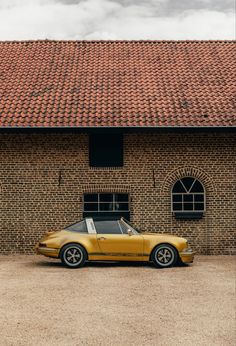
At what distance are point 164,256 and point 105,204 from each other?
4.22 metres

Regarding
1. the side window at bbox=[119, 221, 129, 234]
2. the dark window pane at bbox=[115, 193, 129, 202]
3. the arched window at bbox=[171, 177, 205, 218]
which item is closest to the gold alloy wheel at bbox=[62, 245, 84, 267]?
the side window at bbox=[119, 221, 129, 234]

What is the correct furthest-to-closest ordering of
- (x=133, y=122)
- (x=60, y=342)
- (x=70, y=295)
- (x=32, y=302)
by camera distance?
(x=133, y=122) < (x=70, y=295) < (x=32, y=302) < (x=60, y=342)

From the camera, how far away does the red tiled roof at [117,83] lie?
1817 cm

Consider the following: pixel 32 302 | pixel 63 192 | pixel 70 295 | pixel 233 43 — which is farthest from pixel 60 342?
pixel 233 43

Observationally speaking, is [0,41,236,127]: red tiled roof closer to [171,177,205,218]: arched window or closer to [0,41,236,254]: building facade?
[0,41,236,254]: building facade

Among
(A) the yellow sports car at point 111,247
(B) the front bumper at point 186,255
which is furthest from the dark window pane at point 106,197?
(B) the front bumper at point 186,255

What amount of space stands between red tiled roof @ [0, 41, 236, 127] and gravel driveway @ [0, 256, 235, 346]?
535 centimetres

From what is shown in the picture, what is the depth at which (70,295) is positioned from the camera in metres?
10.5

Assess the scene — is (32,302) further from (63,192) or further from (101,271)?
(63,192)

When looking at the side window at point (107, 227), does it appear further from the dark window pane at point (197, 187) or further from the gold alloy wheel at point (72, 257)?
the dark window pane at point (197, 187)

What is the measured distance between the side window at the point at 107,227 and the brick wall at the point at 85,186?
331 centimetres

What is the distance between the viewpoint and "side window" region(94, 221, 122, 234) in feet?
48.9

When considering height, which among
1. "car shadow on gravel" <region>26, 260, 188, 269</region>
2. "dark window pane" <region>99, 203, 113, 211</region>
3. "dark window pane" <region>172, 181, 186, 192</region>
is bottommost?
"car shadow on gravel" <region>26, 260, 188, 269</region>

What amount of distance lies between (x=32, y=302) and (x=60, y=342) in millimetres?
2733
